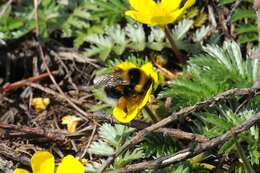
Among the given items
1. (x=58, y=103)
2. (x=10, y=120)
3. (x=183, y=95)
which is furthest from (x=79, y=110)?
(x=183, y=95)

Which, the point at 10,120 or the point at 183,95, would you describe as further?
the point at 10,120

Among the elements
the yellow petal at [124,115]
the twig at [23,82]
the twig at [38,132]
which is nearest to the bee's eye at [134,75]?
the yellow petal at [124,115]

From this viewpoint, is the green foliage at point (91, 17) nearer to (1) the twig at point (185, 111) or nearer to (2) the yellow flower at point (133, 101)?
(2) the yellow flower at point (133, 101)

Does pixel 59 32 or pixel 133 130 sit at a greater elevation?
pixel 59 32

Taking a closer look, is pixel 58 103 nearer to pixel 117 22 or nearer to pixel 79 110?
pixel 79 110

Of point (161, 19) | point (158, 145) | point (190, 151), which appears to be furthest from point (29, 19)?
point (190, 151)

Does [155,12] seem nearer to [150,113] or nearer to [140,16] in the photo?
[140,16]
